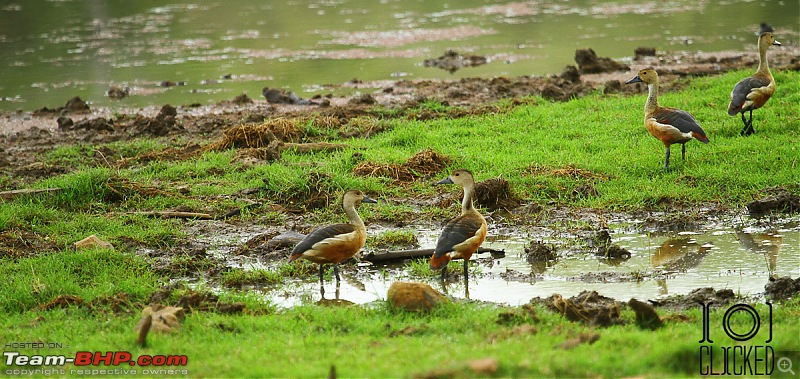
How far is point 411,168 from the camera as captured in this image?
40.9 feet

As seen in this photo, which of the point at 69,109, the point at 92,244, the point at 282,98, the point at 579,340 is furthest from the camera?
the point at 69,109

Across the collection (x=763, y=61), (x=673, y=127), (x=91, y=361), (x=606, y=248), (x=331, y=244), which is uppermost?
(x=763, y=61)

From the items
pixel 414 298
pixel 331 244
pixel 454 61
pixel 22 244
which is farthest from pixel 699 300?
pixel 454 61

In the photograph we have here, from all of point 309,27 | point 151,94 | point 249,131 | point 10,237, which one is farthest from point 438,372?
point 309,27

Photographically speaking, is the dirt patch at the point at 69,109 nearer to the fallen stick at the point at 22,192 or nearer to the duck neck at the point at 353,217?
the fallen stick at the point at 22,192

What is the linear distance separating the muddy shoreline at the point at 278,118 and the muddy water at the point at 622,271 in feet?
0.74

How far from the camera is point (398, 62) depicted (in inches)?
958

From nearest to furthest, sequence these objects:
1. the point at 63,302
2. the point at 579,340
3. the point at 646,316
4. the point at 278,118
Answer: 1. the point at 579,340
2. the point at 646,316
3. the point at 63,302
4. the point at 278,118

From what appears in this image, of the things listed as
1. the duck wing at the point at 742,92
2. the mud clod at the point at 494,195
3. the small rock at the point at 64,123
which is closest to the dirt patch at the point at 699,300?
the mud clod at the point at 494,195

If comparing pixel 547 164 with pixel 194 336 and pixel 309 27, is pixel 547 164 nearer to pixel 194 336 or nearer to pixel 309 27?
pixel 194 336

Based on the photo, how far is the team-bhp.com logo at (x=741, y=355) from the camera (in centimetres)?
598

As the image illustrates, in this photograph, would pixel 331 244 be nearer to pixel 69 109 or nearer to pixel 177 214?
pixel 177 214

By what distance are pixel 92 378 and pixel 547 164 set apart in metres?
7.43

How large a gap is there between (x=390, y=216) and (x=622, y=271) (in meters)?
3.01
